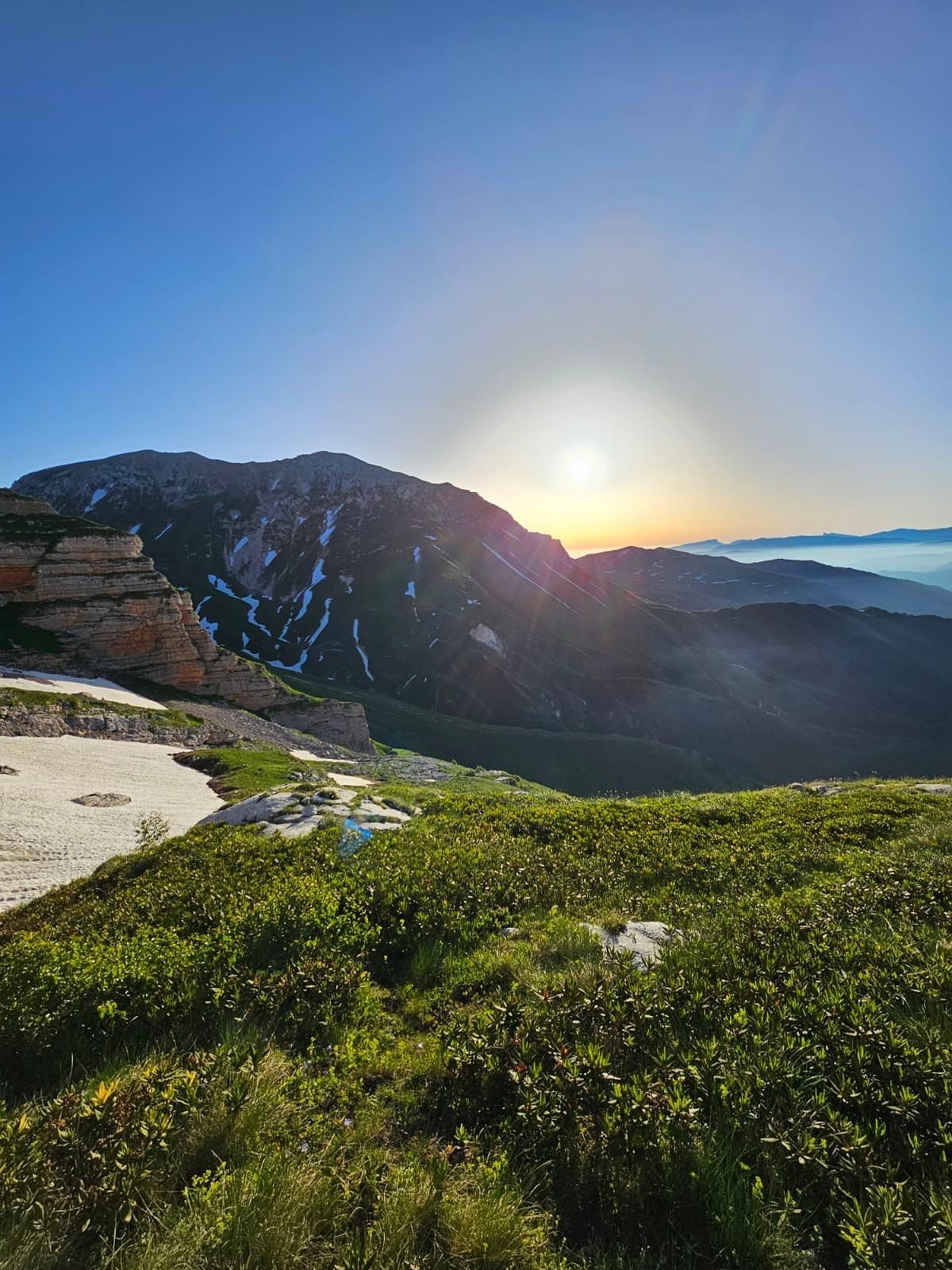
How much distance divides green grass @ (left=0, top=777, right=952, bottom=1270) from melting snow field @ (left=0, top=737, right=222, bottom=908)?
1195 centimetres

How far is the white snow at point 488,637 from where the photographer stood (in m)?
160

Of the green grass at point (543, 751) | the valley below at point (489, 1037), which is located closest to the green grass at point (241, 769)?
the valley below at point (489, 1037)

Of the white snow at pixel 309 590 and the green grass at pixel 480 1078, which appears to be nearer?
the green grass at pixel 480 1078

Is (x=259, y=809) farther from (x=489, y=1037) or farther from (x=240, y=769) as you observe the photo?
(x=240, y=769)

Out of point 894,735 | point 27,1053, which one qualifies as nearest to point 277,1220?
point 27,1053

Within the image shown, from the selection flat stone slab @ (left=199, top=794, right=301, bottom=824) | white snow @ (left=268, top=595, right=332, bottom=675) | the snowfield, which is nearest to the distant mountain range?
white snow @ (left=268, top=595, right=332, bottom=675)

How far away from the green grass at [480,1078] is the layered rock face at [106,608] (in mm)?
68175

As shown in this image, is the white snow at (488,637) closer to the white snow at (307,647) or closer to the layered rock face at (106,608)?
the white snow at (307,647)

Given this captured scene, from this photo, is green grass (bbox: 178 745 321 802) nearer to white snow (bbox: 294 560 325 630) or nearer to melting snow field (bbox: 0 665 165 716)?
melting snow field (bbox: 0 665 165 716)

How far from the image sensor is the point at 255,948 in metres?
7.17

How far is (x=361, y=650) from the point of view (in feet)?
520

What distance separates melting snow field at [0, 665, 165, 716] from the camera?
47.1 m

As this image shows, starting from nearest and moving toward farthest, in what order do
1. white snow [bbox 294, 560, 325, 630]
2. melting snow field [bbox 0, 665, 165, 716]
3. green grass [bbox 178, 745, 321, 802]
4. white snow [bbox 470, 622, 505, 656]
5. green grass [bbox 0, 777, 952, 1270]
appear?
green grass [bbox 0, 777, 952, 1270]
green grass [bbox 178, 745, 321, 802]
melting snow field [bbox 0, 665, 165, 716]
white snow [bbox 470, 622, 505, 656]
white snow [bbox 294, 560, 325, 630]

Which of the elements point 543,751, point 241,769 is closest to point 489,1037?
point 241,769
